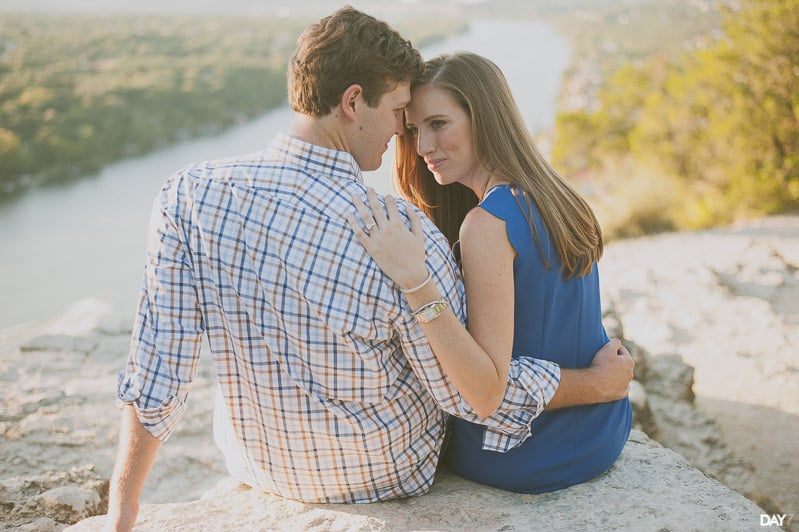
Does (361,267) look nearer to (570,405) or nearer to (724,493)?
(570,405)

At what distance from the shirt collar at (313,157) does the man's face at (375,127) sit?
0.26 ft

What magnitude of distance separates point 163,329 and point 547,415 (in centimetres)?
102

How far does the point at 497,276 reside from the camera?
61.0 inches

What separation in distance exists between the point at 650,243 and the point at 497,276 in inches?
266

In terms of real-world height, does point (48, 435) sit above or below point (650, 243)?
below

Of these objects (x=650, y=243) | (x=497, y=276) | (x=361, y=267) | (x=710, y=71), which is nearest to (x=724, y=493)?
(x=497, y=276)

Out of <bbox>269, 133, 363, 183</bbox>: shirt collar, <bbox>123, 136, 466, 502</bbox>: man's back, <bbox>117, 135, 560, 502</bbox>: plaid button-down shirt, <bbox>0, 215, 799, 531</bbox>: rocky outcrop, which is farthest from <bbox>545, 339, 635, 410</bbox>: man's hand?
<bbox>269, 133, 363, 183</bbox>: shirt collar

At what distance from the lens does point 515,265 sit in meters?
1.63

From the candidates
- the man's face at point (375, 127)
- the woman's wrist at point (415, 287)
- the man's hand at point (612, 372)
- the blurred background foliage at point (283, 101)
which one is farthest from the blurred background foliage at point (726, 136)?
the woman's wrist at point (415, 287)

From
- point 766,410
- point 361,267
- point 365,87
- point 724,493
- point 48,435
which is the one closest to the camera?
point 361,267

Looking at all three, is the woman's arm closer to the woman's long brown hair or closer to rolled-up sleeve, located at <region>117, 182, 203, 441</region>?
the woman's long brown hair

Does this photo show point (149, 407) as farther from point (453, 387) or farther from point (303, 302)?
point (453, 387)

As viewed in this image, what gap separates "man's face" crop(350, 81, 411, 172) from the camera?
5.06 ft

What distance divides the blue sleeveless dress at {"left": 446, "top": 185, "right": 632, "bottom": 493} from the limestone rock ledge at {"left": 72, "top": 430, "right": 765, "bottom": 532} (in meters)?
0.05
